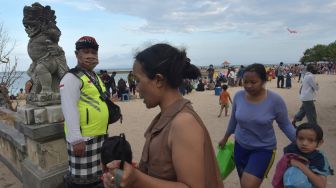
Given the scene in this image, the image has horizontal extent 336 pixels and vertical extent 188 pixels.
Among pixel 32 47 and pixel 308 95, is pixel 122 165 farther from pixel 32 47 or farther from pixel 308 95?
pixel 308 95

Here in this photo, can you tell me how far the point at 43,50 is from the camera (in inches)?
152

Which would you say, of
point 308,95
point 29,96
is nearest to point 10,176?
point 29,96

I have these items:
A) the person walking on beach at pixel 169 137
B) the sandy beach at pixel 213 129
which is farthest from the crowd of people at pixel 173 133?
the sandy beach at pixel 213 129

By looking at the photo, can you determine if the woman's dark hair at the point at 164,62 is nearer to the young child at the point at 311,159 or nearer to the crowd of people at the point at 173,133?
the crowd of people at the point at 173,133

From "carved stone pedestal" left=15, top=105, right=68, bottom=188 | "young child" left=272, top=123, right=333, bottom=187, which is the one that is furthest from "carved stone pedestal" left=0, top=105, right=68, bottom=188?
"young child" left=272, top=123, right=333, bottom=187

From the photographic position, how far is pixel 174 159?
1315mm

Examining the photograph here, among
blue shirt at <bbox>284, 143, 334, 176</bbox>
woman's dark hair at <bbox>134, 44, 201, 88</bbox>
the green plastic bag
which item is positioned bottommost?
→ the green plastic bag

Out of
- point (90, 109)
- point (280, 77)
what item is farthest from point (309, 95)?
point (280, 77)

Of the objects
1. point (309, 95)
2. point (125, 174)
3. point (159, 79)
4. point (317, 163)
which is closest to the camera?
point (125, 174)

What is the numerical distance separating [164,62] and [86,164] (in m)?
2.00

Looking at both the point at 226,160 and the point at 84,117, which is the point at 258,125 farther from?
the point at 84,117

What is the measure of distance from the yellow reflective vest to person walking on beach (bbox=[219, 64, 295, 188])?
4.72ft

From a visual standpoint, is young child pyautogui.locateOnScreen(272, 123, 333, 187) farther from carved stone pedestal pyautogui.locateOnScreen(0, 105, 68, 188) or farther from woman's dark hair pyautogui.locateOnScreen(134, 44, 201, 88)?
carved stone pedestal pyautogui.locateOnScreen(0, 105, 68, 188)

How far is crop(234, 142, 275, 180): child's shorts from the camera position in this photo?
3014 millimetres
